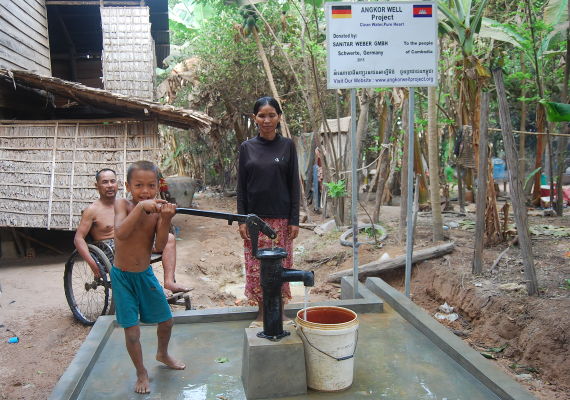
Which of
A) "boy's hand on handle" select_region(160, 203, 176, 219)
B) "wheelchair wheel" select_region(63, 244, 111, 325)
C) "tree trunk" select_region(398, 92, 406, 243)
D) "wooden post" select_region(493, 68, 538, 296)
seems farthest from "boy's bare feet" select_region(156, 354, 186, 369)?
"tree trunk" select_region(398, 92, 406, 243)

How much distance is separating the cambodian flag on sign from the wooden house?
4.69 meters

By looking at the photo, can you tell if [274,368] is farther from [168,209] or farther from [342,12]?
[342,12]

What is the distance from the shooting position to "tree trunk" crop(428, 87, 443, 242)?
19.4ft

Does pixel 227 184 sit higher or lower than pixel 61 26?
lower

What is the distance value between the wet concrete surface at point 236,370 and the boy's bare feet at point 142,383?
0.04 metres

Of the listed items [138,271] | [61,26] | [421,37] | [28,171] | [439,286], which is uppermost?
[61,26]

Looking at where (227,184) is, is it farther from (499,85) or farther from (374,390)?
(374,390)

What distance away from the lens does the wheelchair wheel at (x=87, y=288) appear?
4.35 metres

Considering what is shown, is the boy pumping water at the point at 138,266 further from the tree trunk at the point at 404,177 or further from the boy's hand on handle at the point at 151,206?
the tree trunk at the point at 404,177

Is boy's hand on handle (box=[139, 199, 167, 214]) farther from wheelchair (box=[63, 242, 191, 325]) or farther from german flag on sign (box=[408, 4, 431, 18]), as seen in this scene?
german flag on sign (box=[408, 4, 431, 18])

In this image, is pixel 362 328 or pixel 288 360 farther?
pixel 362 328

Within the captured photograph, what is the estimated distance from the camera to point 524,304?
4.30m

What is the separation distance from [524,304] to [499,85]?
2004mm

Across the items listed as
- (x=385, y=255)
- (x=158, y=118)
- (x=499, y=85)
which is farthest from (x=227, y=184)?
(x=499, y=85)
